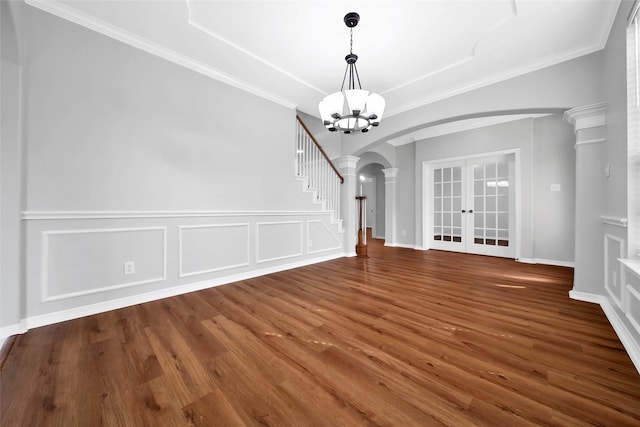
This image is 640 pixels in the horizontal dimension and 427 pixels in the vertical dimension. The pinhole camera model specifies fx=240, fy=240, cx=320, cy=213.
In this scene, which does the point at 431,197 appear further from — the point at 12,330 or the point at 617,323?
the point at 12,330

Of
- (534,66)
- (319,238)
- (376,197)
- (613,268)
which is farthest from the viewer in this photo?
(376,197)

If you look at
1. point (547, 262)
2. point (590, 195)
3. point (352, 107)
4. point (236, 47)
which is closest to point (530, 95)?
point (590, 195)

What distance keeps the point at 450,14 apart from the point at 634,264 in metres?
2.40

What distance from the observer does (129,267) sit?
2434 millimetres

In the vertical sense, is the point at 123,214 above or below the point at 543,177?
below

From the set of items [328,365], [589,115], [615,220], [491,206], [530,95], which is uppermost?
[530,95]

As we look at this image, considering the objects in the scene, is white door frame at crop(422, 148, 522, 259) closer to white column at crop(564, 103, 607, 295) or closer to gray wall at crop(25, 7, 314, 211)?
white column at crop(564, 103, 607, 295)

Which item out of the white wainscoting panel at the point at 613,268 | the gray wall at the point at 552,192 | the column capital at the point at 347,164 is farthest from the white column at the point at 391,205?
the white wainscoting panel at the point at 613,268

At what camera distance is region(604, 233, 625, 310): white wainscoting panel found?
191cm

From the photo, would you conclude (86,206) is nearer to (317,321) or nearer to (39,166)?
(39,166)

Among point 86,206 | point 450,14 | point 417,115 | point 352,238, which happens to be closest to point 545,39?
point 450,14

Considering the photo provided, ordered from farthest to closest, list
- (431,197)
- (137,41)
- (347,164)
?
1. (431,197)
2. (347,164)
3. (137,41)

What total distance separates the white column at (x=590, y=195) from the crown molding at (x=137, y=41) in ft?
12.6

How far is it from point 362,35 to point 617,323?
3.33 metres
